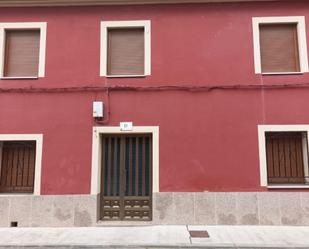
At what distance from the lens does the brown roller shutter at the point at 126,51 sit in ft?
26.3

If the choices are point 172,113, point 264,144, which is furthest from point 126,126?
point 264,144

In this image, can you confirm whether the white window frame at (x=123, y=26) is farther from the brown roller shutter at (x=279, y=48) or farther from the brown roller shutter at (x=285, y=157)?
the brown roller shutter at (x=285, y=157)

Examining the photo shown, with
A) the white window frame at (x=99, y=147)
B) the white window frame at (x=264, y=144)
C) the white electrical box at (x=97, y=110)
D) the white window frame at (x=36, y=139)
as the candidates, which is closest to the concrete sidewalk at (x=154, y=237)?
the white window frame at (x=264, y=144)

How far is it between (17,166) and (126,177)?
284 cm

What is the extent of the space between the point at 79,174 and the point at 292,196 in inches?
206

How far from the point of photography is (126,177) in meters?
7.78

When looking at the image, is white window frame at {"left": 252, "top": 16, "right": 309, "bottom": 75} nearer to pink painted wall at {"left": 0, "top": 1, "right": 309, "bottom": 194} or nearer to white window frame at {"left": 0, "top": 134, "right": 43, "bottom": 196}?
pink painted wall at {"left": 0, "top": 1, "right": 309, "bottom": 194}

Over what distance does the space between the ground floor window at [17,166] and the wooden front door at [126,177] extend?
1.87 m

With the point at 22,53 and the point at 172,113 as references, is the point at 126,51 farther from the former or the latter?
the point at 22,53

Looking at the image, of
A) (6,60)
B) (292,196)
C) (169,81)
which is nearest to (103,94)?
(169,81)

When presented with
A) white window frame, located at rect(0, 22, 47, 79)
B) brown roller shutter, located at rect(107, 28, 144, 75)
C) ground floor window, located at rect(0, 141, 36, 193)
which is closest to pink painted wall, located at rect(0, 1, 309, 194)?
white window frame, located at rect(0, 22, 47, 79)

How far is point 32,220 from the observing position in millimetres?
7422

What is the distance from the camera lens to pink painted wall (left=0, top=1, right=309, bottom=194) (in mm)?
7570

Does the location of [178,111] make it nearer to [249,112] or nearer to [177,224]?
[249,112]
